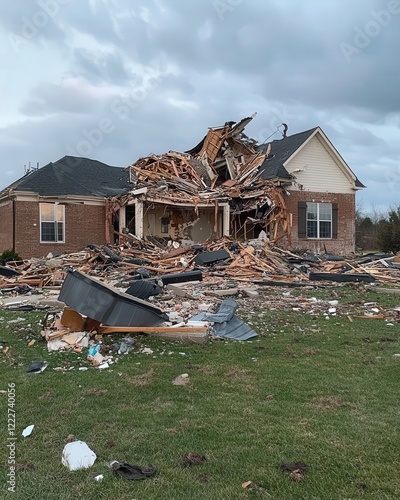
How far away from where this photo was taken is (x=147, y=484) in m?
2.96

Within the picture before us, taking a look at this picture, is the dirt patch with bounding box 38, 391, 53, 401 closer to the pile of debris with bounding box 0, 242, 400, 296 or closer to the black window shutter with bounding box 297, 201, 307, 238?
the pile of debris with bounding box 0, 242, 400, 296

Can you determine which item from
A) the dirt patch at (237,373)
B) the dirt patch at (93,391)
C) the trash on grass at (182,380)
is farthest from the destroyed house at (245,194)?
the dirt patch at (93,391)

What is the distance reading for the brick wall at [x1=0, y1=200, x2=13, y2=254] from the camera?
2033 centimetres

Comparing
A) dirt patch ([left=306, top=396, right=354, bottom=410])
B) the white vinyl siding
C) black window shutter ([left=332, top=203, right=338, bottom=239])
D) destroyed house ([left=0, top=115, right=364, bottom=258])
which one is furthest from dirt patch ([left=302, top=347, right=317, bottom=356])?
black window shutter ([left=332, top=203, right=338, bottom=239])

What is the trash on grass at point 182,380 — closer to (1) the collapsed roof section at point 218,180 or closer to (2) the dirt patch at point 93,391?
(2) the dirt patch at point 93,391

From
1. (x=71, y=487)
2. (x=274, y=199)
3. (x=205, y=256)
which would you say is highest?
(x=274, y=199)

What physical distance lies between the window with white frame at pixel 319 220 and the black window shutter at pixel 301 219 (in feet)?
1.12

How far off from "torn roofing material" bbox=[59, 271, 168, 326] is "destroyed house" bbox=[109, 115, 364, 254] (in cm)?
1330

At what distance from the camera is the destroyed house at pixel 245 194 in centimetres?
2045

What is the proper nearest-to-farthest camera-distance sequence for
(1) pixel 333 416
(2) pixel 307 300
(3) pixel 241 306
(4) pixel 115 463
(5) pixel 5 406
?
1. (4) pixel 115 463
2. (1) pixel 333 416
3. (5) pixel 5 406
4. (3) pixel 241 306
5. (2) pixel 307 300

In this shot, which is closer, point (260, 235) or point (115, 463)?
point (115, 463)

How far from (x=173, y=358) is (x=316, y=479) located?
120 inches

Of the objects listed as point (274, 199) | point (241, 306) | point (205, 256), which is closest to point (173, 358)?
point (241, 306)

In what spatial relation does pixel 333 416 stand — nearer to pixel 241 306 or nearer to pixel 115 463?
pixel 115 463
